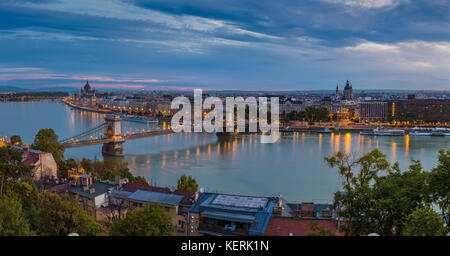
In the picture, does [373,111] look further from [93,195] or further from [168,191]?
[93,195]

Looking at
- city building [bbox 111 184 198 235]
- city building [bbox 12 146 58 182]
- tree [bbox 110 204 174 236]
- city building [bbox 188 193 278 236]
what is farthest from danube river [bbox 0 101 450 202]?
tree [bbox 110 204 174 236]

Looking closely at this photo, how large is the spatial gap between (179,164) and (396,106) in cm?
2539

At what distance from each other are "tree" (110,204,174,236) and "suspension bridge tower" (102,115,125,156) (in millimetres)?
9177

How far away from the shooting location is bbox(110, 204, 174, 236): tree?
2.46 metres

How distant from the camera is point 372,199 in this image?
275cm

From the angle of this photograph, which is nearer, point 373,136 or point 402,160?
point 402,160

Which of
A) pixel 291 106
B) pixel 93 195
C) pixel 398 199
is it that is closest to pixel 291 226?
pixel 398 199

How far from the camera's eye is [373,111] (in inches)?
1146

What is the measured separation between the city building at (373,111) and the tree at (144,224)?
2844 cm

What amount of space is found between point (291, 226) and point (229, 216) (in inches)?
23.3
